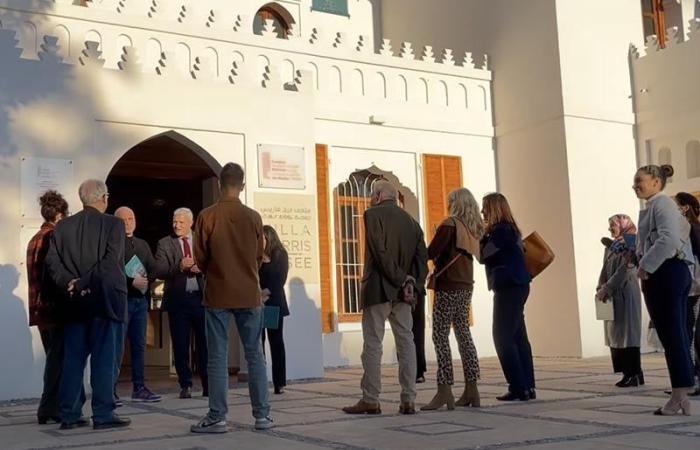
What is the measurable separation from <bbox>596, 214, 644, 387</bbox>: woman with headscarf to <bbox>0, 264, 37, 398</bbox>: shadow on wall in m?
5.51

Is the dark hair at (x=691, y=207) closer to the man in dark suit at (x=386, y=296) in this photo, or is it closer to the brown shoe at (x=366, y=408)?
the man in dark suit at (x=386, y=296)

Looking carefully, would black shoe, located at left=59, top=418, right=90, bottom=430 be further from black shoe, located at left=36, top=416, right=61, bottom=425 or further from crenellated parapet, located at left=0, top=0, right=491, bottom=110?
crenellated parapet, located at left=0, top=0, right=491, bottom=110

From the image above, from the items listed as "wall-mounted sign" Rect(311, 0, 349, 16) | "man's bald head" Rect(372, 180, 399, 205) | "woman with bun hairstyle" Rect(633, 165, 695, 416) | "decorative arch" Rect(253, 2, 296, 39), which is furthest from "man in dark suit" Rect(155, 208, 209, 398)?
"wall-mounted sign" Rect(311, 0, 349, 16)

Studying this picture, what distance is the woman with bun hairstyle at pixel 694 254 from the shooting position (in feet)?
22.0

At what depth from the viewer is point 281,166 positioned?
34.1ft

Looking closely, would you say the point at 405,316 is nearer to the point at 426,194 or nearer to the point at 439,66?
the point at 426,194

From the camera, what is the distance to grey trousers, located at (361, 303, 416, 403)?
6.43 m

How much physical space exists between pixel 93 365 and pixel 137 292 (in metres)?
1.89

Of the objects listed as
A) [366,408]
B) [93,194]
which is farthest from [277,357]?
[93,194]

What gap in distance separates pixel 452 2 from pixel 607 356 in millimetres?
6437

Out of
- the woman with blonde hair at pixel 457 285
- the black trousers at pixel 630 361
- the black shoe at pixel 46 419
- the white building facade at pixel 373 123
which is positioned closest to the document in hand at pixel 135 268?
the black shoe at pixel 46 419

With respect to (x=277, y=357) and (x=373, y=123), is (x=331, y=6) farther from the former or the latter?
(x=277, y=357)

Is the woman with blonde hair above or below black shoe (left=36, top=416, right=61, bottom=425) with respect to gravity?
above

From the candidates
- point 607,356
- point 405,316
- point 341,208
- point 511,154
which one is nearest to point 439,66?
point 511,154
